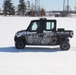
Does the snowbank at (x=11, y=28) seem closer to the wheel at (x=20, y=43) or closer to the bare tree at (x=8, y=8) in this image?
the wheel at (x=20, y=43)

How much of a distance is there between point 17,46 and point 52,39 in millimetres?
1917

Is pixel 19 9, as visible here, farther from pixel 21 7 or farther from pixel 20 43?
pixel 20 43

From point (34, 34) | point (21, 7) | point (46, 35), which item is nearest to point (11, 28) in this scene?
point (34, 34)

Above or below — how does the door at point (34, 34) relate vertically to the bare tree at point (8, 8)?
above

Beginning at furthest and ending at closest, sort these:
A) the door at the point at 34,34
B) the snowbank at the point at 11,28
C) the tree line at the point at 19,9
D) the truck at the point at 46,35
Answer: the tree line at the point at 19,9 → the snowbank at the point at 11,28 → the door at the point at 34,34 → the truck at the point at 46,35

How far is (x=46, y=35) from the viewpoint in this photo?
1426 centimetres

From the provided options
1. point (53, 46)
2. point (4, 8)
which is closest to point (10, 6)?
point (4, 8)

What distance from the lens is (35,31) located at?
47.3ft

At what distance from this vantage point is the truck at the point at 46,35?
14.2 meters

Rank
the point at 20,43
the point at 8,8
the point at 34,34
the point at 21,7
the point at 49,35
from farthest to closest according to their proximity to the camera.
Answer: the point at 21,7 → the point at 8,8 → the point at 20,43 → the point at 34,34 → the point at 49,35

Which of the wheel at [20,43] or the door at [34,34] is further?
the wheel at [20,43]

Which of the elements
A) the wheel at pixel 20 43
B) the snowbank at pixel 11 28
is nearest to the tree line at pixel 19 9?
the snowbank at pixel 11 28

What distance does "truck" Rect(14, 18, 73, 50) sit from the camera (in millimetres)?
14219
